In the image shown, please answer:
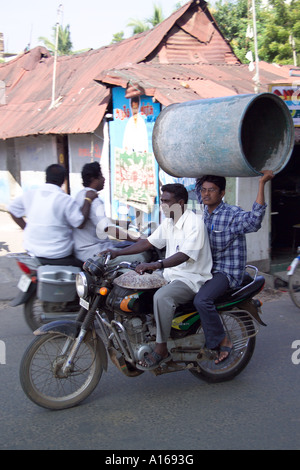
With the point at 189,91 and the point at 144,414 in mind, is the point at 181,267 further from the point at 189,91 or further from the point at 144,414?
the point at 189,91

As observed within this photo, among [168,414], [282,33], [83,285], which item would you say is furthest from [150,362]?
[282,33]

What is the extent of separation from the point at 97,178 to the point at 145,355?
1.97 m

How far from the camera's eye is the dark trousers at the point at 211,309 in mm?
3443

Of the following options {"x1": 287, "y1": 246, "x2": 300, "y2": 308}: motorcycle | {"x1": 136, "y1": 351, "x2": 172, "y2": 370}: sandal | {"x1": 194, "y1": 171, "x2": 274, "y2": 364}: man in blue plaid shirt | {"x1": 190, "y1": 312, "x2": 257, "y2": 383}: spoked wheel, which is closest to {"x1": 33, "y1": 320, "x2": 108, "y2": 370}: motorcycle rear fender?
{"x1": 136, "y1": 351, "x2": 172, "y2": 370}: sandal

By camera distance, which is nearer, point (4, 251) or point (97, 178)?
point (97, 178)

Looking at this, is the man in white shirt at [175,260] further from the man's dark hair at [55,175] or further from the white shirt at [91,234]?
the man's dark hair at [55,175]

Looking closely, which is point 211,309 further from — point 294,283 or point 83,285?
point 294,283

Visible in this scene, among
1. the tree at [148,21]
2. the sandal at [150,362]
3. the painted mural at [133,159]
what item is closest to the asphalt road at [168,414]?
the sandal at [150,362]

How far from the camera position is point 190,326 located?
362 centimetres

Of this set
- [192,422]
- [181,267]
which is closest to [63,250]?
[181,267]

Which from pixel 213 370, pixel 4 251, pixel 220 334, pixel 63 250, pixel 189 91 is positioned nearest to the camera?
pixel 220 334

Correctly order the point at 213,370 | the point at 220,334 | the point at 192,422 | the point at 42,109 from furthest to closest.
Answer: the point at 42,109, the point at 213,370, the point at 220,334, the point at 192,422

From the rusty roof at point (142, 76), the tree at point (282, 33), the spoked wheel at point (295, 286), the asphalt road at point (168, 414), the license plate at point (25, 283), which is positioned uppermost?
the tree at point (282, 33)

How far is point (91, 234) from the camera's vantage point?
4.75m
